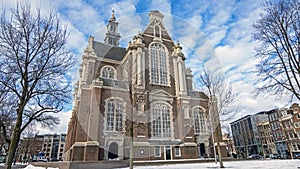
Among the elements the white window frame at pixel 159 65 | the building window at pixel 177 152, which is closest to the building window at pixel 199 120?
the building window at pixel 177 152

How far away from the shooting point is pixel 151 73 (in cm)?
2781

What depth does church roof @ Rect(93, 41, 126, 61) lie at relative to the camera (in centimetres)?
3259

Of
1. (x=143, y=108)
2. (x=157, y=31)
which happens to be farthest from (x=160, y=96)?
(x=157, y=31)

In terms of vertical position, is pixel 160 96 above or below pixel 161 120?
above

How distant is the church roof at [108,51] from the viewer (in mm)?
32594

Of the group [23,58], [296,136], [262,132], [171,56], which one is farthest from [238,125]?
[23,58]

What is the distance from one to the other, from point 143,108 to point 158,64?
887 cm

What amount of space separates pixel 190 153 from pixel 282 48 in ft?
56.8

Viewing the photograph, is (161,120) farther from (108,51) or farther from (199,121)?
(108,51)

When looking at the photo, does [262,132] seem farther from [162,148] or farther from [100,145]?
[100,145]

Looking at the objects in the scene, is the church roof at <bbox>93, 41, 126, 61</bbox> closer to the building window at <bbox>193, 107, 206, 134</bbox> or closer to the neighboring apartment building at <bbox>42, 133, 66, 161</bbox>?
the building window at <bbox>193, 107, 206, 134</bbox>

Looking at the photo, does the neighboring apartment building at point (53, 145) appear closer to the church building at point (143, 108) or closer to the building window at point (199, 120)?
the church building at point (143, 108)

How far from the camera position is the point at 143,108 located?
22562mm

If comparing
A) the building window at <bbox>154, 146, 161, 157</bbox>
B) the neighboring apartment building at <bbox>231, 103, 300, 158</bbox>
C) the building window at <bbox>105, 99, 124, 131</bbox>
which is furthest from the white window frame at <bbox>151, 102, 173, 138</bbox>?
the neighboring apartment building at <bbox>231, 103, 300, 158</bbox>
